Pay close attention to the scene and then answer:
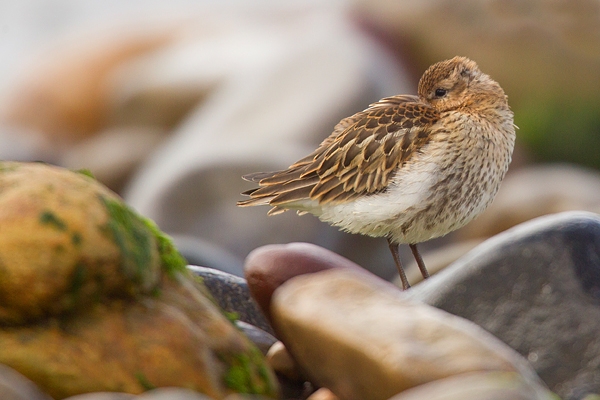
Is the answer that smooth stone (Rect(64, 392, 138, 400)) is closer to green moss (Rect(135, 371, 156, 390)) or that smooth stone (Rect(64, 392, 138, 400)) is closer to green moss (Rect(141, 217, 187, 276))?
green moss (Rect(135, 371, 156, 390))

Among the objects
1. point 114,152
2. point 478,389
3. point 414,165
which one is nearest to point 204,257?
point 414,165

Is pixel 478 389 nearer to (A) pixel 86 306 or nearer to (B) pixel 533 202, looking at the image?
(A) pixel 86 306

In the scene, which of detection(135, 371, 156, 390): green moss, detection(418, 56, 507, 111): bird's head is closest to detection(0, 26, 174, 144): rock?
detection(418, 56, 507, 111): bird's head

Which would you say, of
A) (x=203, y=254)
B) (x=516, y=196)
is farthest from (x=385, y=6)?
(x=203, y=254)

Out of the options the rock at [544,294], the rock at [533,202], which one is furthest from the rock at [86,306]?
the rock at [533,202]

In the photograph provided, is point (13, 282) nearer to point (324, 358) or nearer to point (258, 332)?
point (324, 358)

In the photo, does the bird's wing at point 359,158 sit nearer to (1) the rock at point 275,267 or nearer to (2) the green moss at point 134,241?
(1) the rock at point 275,267

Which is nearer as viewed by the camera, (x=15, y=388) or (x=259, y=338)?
(x=15, y=388)
